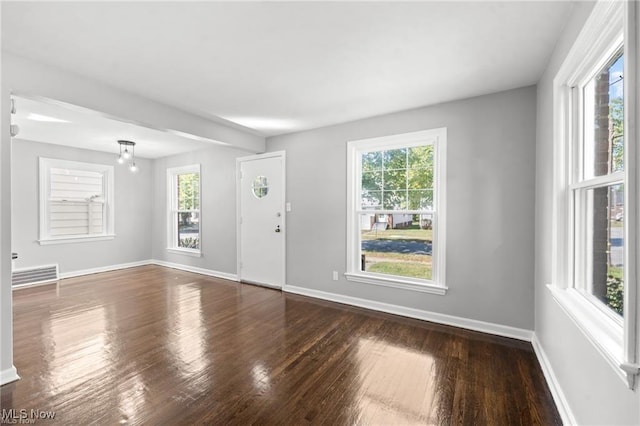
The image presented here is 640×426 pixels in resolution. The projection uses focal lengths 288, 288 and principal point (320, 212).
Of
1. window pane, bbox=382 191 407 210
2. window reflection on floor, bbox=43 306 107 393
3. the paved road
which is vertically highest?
window pane, bbox=382 191 407 210

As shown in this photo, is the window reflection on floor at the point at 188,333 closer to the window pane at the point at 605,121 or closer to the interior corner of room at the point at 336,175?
the interior corner of room at the point at 336,175

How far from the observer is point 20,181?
4.59 meters

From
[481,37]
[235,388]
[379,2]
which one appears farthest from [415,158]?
[235,388]

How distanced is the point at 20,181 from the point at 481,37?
6471mm

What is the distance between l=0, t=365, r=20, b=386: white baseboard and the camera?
201 centimetres

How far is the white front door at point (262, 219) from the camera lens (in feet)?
14.7

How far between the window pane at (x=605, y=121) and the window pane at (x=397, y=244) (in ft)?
5.53

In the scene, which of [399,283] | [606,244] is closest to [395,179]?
Answer: [399,283]

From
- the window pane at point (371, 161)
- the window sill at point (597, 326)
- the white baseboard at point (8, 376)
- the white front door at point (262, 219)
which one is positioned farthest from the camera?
the white front door at point (262, 219)

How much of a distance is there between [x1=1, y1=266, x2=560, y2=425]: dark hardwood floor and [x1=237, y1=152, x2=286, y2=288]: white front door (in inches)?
40.6

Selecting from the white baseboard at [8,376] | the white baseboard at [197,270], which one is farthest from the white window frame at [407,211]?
the white baseboard at [8,376]

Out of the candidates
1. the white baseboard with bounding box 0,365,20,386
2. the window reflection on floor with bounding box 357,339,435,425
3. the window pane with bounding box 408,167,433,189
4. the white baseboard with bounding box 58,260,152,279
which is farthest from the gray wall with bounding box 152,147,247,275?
the window reflection on floor with bounding box 357,339,435,425

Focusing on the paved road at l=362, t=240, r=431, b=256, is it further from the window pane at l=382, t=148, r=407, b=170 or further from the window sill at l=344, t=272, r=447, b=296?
the window pane at l=382, t=148, r=407, b=170

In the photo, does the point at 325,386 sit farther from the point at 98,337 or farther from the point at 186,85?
the point at 186,85
